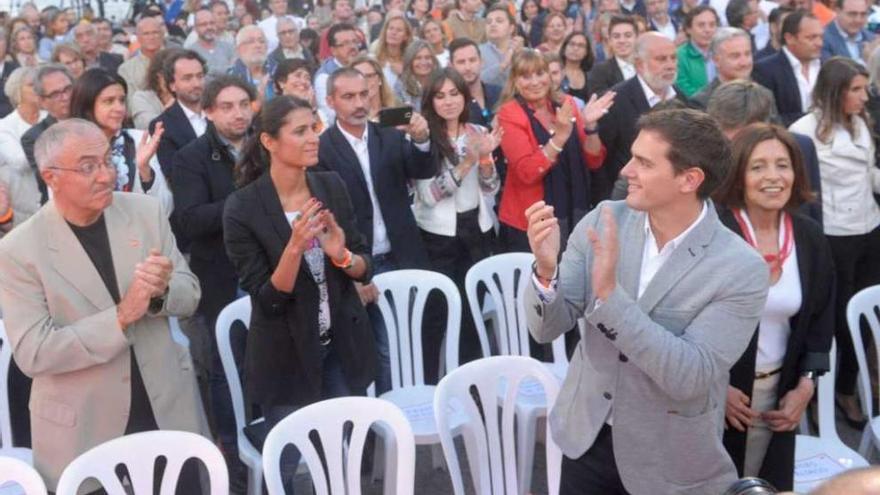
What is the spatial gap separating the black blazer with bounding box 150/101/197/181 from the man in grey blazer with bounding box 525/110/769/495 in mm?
2726

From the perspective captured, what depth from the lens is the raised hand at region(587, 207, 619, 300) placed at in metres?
2.21

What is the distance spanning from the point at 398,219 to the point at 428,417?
102 centimetres

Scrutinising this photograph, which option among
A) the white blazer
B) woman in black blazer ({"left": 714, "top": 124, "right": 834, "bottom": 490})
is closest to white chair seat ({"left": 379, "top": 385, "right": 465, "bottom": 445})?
woman in black blazer ({"left": 714, "top": 124, "right": 834, "bottom": 490})

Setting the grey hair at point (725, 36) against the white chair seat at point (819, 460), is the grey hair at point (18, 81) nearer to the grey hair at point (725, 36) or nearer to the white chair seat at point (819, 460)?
the grey hair at point (725, 36)

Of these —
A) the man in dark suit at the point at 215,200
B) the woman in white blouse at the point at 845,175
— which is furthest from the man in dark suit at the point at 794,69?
the man in dark suit at the point at 215,200

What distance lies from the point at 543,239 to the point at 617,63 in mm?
4332

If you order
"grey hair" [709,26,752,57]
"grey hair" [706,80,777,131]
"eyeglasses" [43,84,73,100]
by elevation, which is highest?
"grey hair" [709,26,752,57]

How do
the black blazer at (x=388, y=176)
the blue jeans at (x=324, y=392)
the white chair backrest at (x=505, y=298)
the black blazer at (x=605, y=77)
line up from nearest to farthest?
the blue jeans at (x=324, y=392)
the white chair backrest at (x=505, y=298)
the black blazer at (x=388, y=176)
the black blazer at (x=605, y=77)

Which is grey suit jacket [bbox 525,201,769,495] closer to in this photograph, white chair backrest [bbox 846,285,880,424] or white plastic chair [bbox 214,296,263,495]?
white chair backrest [bbox 846,285,880,424]

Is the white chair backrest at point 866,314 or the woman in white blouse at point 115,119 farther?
the woman in white blouse at point 115,119

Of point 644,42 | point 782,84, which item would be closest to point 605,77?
point 782,84

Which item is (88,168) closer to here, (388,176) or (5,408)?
(5,408)

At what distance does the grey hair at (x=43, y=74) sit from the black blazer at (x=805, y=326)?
3430mm

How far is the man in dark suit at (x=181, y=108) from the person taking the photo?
15.4 ft
